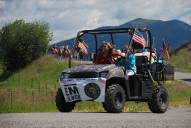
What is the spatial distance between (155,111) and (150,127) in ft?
21.6

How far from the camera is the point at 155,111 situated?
16.5 m

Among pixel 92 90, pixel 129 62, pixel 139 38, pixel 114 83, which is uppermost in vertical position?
pixel 139 38

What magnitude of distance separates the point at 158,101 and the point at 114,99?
250 cm

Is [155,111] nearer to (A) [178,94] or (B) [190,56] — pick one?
(A) [178,94]

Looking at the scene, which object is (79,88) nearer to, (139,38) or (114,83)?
(114,83)

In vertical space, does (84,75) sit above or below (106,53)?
below

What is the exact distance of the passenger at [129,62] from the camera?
603 inches

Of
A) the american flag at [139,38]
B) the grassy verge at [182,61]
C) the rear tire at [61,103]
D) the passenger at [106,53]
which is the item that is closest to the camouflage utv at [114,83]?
the rear tire at [61,103]

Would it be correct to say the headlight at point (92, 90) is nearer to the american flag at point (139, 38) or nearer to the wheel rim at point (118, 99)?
the wheel rim at point (118, 99)

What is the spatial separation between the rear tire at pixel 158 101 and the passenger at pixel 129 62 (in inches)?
51.0

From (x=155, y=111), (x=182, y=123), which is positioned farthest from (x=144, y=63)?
(x=182, y=123)

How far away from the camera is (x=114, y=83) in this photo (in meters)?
15.4

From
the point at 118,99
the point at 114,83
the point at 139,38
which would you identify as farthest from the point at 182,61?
the point at 118,99

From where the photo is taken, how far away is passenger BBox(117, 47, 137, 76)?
15.3 meters
